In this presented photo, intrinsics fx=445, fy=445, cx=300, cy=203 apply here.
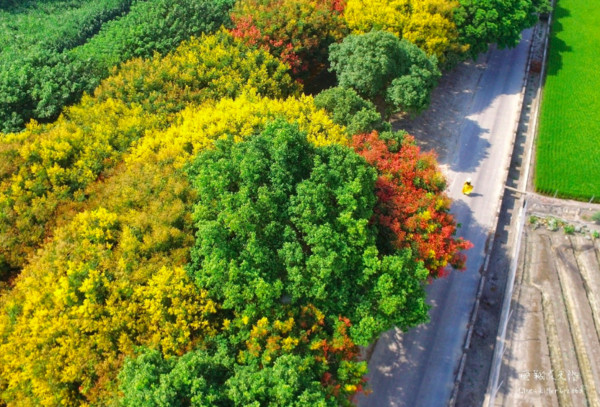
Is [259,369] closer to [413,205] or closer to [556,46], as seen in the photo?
[413,205]

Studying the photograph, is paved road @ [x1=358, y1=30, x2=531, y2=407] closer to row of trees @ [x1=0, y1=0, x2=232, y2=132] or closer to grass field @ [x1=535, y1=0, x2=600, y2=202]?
grass field @ [x1=535, y1=0, x2=600, y2=202]

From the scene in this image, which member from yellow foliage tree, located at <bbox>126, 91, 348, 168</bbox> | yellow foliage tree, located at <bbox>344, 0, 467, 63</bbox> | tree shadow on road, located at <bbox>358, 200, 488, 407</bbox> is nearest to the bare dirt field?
tree shadow on road, located at <bbox>358, 200, 488, 407</bbox>

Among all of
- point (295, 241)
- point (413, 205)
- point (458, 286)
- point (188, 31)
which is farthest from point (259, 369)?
point (188, 31)

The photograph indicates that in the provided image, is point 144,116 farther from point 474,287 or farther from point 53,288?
point 474,287

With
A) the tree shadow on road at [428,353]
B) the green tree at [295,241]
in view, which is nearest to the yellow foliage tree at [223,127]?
the green tree at [295,241]

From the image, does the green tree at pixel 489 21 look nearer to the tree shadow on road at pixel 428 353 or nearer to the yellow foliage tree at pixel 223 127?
the yellow foliage tree at pixel 223 127
